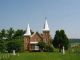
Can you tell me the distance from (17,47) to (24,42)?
25.4 feet

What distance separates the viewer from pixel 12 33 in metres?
104

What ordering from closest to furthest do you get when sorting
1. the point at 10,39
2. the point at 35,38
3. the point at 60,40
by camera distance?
the point at 60,40 → the point at 35,38 → the point at 10,39

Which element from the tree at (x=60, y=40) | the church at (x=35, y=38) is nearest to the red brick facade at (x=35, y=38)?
the church at (x=35, y=38)

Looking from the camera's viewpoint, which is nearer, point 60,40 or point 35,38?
point 60,40

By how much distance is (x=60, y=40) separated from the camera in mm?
77500

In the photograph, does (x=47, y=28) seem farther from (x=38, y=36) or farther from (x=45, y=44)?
(x=45, y=44)

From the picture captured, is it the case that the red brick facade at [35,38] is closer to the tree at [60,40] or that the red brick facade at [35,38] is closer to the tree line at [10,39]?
the tree line at [10,39]

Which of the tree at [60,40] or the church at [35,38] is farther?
the church at [35,38]

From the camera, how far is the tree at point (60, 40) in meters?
77.2

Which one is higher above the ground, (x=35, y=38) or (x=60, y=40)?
(x=35, y=38)

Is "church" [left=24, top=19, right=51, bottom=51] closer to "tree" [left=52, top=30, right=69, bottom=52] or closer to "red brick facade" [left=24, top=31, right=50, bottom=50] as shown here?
"red brick facade" [left=24, top=31, right=50, bottom=50]

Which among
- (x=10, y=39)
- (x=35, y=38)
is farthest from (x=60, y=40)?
(x=10, y=39)

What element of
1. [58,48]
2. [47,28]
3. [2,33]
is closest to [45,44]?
[58,48]

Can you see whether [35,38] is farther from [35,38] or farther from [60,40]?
[60,40]
